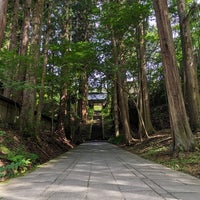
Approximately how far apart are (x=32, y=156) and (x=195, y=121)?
786 centimetres

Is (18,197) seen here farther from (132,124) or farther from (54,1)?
(132,124)

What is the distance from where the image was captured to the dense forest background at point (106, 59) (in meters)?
9.80

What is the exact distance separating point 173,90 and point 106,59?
825 cm

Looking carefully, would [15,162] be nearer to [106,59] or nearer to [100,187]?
[100,187]

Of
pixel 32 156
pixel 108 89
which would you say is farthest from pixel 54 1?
pixel 32 156

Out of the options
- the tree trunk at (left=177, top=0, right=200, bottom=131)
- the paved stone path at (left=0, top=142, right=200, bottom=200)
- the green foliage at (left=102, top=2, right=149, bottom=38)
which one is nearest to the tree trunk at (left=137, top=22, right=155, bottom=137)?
the green foliage at (left=102, top=2, right=149, bottom=38)

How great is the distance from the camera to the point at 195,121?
12602 millimetres

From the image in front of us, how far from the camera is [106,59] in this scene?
17.3 m

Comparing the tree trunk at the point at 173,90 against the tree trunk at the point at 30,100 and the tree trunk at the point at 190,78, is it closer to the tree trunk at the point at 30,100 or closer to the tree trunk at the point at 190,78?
the tree trunk at the point at 190,78

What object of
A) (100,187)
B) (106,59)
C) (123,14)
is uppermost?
(123,14)

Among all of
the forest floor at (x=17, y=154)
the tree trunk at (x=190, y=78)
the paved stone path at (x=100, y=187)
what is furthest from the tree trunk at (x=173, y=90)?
the forest floor at (x=17, y=154)

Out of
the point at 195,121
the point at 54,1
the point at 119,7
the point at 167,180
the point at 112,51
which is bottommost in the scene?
the point at 167,180

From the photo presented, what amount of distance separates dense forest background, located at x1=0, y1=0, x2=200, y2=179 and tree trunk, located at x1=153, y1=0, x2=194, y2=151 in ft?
0.11

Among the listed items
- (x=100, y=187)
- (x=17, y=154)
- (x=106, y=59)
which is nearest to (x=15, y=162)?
(x=17, y=154)
